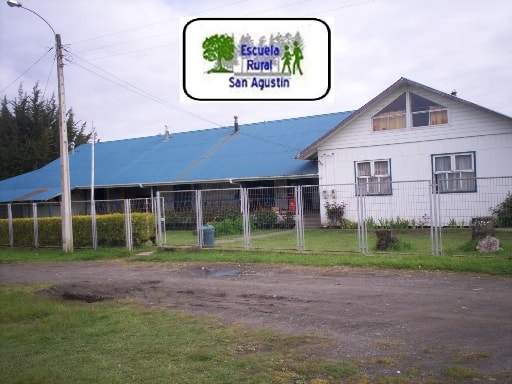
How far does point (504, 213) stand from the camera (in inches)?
497

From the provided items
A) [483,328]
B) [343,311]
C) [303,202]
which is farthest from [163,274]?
[483,328]

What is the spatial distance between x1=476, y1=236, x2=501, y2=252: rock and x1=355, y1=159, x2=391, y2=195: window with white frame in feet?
25.2

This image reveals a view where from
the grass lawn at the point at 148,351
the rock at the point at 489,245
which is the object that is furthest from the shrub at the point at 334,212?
the grass lawn at the point at 148,351

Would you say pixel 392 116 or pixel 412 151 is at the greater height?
pixel 392 116

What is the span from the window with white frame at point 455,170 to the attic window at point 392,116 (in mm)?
1920

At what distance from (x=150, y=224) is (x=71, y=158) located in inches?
796

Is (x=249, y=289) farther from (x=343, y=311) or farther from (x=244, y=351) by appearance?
(x=244, y=351)

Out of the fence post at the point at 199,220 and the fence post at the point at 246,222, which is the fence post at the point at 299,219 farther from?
the fence post at the point at 199,220

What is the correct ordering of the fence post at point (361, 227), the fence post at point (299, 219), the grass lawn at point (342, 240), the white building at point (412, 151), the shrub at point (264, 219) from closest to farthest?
the grass lawn at point (342, 240) < the fence post at point (361, 227) < the fence post at point (299, 219) < the shrub at point (264, 219) < the white building at point (412, 151)

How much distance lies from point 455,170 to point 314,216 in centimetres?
695

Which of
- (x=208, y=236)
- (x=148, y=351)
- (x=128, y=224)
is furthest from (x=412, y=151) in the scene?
(x=148, y=351)

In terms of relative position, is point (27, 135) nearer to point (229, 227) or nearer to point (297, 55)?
point (229, 227)

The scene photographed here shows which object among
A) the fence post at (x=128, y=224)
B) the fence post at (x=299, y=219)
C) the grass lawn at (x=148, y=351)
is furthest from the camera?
the fence post at (x=128, y=224)

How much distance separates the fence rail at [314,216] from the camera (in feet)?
43.1
